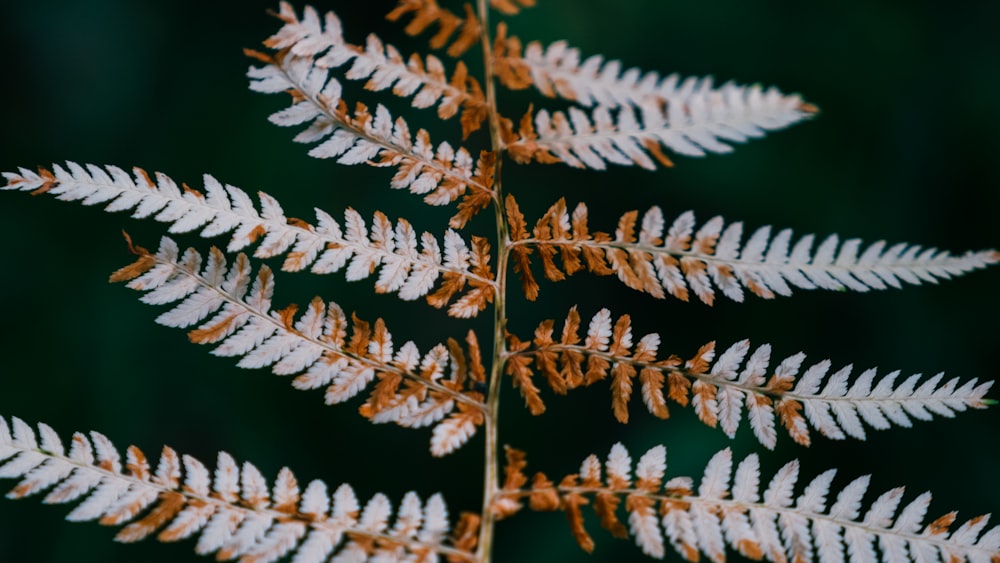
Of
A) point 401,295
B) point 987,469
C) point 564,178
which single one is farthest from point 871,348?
point 401,295

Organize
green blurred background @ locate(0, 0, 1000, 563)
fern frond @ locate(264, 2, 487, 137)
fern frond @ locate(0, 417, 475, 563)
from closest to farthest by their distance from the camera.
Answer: fern frond @ locate(0, 417, 475, 563)
fern frond @ locate(264, 2, 487, 137)
green blurred background @ locate(0, 0, 1000, 563)

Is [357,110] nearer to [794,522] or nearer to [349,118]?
[349,118]

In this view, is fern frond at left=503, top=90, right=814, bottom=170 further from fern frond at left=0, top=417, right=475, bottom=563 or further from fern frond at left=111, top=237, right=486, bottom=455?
fern frond at left=0, top=417, right=475, bottom=563

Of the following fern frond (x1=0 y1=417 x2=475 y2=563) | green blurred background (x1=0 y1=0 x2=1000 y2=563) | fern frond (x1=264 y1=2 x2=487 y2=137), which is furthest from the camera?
green blurred background (x1=0 y1=0 x2=1000 y2=563)

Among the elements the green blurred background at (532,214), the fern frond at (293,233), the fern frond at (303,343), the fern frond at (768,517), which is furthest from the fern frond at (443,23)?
the green blurred background at (532,214)

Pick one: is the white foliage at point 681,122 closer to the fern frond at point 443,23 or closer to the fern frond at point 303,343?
the fern frond at point 443,23

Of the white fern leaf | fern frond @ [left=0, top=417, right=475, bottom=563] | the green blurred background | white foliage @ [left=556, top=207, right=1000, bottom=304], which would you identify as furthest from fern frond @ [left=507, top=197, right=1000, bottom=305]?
the green blurred background
